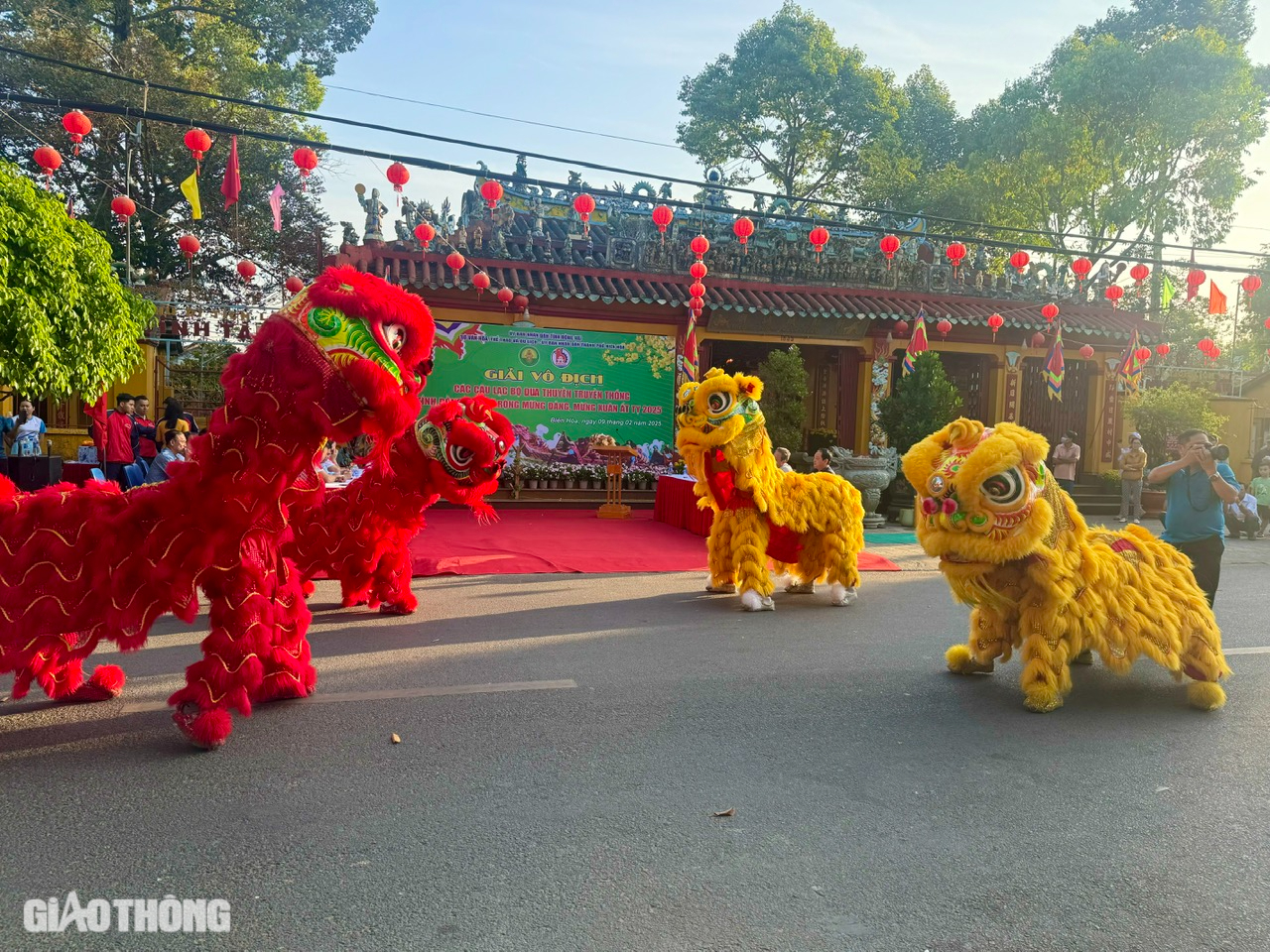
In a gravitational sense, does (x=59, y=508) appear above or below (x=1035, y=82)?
below

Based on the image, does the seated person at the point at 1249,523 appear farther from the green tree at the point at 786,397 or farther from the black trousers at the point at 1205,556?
the black trousers at the point at 1205,556

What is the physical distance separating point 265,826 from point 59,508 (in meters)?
1.55

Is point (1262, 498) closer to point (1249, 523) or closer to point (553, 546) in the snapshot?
point (1249, 523)

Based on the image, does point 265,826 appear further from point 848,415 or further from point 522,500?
point 848,415

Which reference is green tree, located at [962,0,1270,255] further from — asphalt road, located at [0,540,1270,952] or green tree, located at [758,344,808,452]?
asphalt road, located at [0,540,1270,952]

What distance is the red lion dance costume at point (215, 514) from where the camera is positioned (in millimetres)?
3188

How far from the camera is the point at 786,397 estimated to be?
12406 millimetres

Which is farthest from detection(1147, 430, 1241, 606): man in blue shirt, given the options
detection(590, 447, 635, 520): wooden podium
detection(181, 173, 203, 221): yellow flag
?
detection(181, 173, 203, 221): yellow flag

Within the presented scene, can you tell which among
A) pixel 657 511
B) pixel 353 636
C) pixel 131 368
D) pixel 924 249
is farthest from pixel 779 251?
pixel 353 636

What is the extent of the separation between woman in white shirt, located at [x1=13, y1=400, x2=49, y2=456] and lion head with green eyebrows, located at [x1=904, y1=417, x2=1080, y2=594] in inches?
437

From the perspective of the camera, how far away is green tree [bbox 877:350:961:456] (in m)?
12.8

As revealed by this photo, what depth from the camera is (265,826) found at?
270 centimetres

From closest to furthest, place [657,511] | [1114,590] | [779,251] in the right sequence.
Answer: [1114,590] < [657,511] < [779,251]

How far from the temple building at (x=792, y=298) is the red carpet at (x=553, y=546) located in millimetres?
3231
